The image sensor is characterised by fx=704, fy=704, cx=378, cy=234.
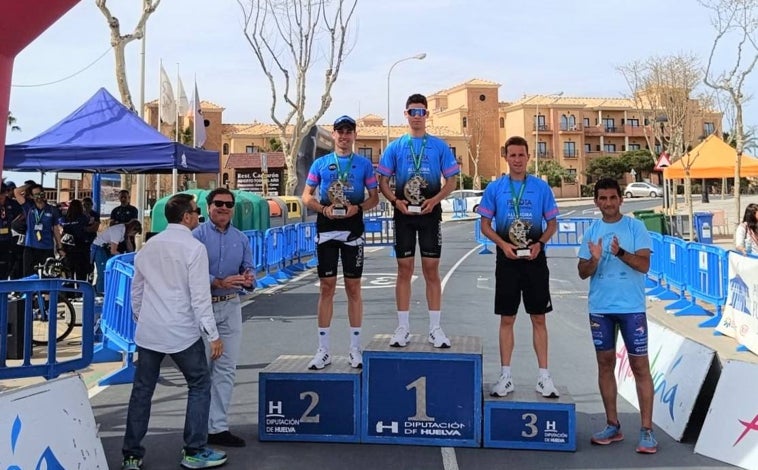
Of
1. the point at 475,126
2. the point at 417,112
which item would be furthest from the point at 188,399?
the point at 475,126

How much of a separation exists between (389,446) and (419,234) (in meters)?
1.73

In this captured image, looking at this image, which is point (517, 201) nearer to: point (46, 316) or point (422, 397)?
point (422, 397)

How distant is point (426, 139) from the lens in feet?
19.3

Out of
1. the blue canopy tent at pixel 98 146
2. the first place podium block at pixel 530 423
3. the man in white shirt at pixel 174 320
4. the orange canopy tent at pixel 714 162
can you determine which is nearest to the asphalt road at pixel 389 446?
the first place podium block at pixel 530 423

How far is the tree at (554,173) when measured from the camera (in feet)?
251

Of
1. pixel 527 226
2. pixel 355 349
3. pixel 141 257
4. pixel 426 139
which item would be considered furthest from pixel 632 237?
pixel 141 257

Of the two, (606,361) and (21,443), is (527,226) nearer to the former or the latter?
(606,361)

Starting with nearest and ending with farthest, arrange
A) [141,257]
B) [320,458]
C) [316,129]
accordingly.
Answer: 1. [141,257]
2. [320,458]
3. [316,129]

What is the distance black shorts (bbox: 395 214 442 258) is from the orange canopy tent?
1892 cm

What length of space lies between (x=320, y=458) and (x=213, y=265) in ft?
5.47

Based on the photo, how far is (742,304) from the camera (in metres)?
9.20

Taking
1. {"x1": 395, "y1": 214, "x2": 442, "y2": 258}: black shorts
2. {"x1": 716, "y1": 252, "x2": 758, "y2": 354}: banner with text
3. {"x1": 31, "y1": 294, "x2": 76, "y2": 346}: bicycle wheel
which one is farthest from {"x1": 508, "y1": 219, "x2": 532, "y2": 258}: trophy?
{"x1": 31, "y1": 294, "x2": 76, "y2": 346}: bicycle wheel

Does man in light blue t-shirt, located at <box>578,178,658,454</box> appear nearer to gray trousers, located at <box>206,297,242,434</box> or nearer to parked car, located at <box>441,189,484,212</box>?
gray trousers, located at <box>206,297,242,434</box>

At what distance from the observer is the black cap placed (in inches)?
233
